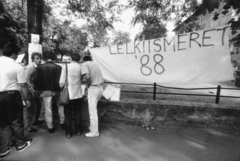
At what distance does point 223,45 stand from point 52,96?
3.67 metres

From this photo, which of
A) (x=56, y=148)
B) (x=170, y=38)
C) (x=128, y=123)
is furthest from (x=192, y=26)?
(x=56, y=148)

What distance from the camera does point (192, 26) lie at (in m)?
6.87

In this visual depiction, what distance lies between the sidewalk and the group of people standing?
211mm

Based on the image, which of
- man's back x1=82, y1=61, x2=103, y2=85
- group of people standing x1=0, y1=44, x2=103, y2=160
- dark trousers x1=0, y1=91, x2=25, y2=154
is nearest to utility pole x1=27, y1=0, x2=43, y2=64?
group of people standing x1=0, y1=44, x2=103, y2=160

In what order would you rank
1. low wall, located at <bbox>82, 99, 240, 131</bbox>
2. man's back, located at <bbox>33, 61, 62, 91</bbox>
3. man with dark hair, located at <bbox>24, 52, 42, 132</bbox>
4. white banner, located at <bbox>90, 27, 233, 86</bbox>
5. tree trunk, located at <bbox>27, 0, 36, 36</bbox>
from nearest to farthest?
white banner, located at <bbox>90, 27, 233, 86</bbox>, man's back, located at <bbox>33, 61, 62, 91</bbox>, man with dark hair, located at <bbox>24, 52, 42, 132</bbox>, low wall, located at <bbox>82, 99, 240, 131</bbox>, tree trunk, located at <bbox>27, 0, 36, 36</bbox>

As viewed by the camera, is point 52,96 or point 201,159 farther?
point 52,96

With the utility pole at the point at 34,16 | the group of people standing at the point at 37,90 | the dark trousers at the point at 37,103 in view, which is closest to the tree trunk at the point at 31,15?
the utility pole at the point at 34,16

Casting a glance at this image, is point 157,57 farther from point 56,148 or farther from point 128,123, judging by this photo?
point 56,148

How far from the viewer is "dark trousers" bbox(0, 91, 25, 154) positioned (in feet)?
7.56

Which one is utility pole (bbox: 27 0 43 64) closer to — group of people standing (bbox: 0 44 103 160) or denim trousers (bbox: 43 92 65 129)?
group of people standing (bbox: 0 44 103 160)

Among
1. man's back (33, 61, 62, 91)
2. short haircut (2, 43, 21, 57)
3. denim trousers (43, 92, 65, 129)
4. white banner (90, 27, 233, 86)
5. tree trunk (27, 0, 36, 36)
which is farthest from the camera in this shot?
tree trunk (27, 0, 36, 36)

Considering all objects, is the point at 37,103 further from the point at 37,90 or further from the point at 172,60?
the point at 172,60

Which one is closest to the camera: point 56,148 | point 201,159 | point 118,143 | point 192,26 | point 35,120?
point 201,159

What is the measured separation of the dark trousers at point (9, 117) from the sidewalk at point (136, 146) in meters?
0.22
